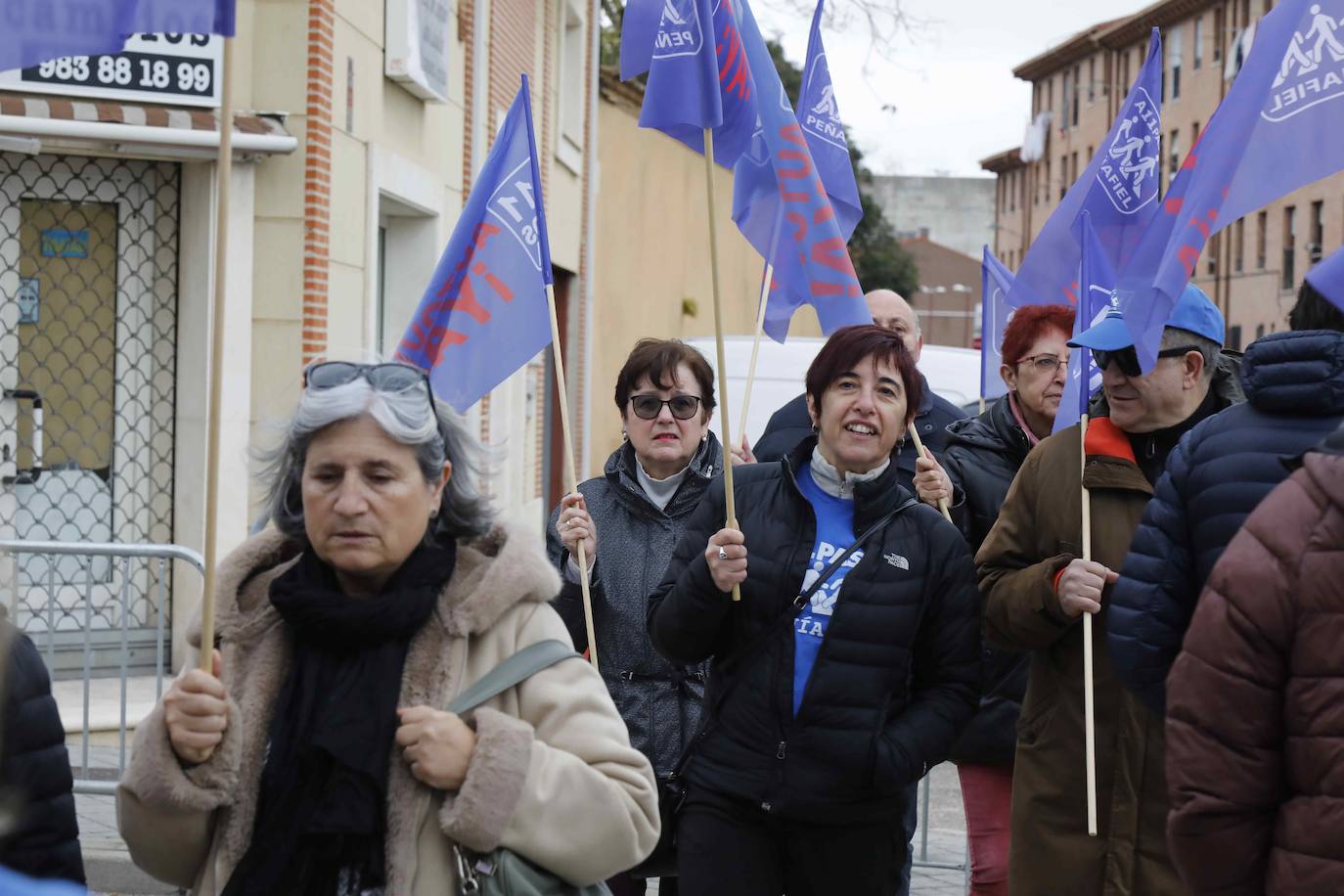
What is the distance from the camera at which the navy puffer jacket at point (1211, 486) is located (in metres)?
3.76

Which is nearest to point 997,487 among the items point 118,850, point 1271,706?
point 1271,706

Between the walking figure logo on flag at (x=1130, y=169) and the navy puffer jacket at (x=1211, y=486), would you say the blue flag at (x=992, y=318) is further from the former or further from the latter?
the navy puffer jacket at (x=1211, y=486)

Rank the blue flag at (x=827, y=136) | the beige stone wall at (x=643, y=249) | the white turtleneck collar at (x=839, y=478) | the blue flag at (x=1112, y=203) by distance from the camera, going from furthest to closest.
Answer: the beige stone wall at (x=643, y=249)
the blue flag at (x=827, y=136)
the blue flag at (x=1112, y=203)
the white turtleneck collar at (x=839, y=478)

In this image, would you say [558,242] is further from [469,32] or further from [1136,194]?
[1136,194]

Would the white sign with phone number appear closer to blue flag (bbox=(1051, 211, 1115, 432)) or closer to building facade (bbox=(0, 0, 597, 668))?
building facade (bbox=(0, 0, 597, 668))

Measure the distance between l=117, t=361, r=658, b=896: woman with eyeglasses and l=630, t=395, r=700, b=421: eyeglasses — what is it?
7.45 feet

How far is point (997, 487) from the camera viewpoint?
5.74 metres

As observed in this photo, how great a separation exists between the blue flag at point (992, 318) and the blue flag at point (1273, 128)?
342 cm

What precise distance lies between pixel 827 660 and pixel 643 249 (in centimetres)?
2181

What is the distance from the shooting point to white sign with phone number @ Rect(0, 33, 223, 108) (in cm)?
988

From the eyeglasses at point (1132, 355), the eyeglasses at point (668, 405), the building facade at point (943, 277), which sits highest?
the building facade at point (943, 277)

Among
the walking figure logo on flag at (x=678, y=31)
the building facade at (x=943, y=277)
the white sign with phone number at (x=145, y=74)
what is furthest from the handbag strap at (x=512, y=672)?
the building facade at (x=943, y=277)

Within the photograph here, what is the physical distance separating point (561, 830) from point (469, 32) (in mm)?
12221

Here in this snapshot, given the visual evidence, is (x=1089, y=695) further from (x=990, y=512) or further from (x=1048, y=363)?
(x=1048, y=363)
